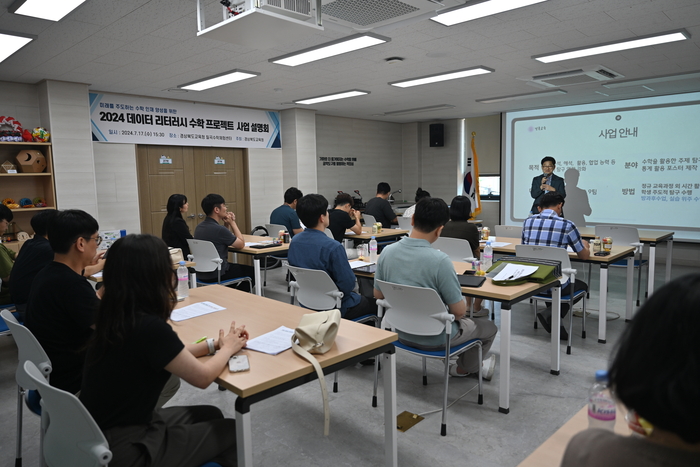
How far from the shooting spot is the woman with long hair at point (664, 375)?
0.66 meters

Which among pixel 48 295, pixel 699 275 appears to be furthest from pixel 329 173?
pixel 699 275

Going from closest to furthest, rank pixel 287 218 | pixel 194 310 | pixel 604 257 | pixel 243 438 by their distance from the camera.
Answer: pixel 243 438, pixel 194 310, pixel 604 257, pixel 287 218

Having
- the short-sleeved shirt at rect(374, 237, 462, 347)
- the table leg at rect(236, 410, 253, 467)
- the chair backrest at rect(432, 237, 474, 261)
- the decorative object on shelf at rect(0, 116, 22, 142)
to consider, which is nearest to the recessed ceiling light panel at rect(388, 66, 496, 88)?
the chair backrest at rect(432, 237, 474, 261)

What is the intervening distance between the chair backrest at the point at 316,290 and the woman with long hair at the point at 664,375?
2.36m

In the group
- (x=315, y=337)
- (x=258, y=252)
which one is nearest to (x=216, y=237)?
(x=258, y=252)

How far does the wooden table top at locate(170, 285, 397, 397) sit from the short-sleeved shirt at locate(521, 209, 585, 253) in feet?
8.21

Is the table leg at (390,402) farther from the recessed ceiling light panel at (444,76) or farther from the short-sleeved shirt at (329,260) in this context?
the recessed ceiling light panel at (444,76)

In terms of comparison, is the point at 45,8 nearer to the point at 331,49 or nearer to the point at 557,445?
the point at 331,49

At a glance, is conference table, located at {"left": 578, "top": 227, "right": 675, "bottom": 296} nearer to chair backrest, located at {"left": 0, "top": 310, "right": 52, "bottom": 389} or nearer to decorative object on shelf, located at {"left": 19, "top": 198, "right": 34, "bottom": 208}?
chair backrest, located at {"left": 0, "top": 310, "right": 52, "bottom": 389}

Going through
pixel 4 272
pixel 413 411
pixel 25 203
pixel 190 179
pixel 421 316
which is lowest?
pixel 413 411

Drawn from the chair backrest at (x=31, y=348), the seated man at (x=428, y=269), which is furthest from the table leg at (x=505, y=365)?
the chair backrest at (x=31, y=348)

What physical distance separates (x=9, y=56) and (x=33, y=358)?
382 centimetres

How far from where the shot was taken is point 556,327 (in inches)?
131

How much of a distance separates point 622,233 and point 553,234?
170 cm
